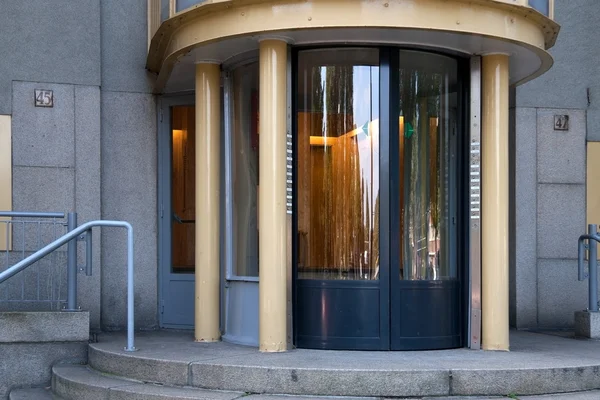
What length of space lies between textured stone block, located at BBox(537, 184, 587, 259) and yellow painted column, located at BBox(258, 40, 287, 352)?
377cm

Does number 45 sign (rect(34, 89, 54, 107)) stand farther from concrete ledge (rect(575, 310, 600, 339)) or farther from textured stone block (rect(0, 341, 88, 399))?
concrete ledge (rect(575, 310, 600, 339))

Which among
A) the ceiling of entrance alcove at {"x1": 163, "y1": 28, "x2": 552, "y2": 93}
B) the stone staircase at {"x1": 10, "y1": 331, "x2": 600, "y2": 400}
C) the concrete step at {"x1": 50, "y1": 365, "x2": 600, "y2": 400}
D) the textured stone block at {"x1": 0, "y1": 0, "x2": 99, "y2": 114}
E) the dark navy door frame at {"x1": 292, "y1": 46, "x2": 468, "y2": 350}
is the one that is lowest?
the concrete step at {"x1": 50, "y1": 365, "x2": 600, "y2": 400}

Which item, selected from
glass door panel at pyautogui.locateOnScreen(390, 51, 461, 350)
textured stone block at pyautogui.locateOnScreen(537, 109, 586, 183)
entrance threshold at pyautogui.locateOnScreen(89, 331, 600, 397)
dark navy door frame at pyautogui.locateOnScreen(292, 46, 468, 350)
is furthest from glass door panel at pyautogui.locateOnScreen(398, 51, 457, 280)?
textured stone block at pyautogui.locateOnScreen(537, 109, 586, 183)

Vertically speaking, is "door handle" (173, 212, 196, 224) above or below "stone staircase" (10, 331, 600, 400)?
above

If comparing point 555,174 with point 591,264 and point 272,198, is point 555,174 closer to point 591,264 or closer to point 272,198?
point 591,264

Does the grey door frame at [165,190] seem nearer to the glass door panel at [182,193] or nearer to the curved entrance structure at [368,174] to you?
the glass door panel at [182,193]

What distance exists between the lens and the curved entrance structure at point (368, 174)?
7098 mm

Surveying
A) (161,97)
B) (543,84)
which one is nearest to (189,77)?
(161,97)

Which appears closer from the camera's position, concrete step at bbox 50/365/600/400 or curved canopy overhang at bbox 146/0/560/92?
concrete step at bbox 50/365/600/400

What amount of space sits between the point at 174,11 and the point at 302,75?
3.94 ft

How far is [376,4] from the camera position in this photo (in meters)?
6.71

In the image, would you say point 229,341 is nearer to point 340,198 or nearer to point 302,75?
point 340,198

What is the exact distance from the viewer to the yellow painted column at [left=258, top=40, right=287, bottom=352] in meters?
7.07

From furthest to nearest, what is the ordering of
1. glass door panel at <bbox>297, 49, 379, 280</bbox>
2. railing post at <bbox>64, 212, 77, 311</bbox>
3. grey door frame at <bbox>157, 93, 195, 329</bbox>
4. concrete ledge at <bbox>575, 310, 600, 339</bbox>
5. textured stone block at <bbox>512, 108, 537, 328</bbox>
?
textured stone block at <bbox>512, 108, 537, 328</bbox> < grey door frame at <bbox>157, 93, 195, 329</bbox> < concrete ledge at <bbox>575, 310, 600, 339</bbox> < railing post at <bbox>64, 212, 77, 311</bbox> < glass door panel at <bbox>297, 49, 379, 280</bbox>
